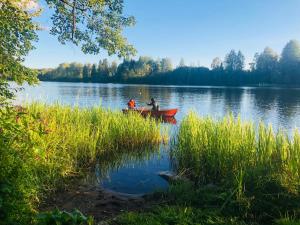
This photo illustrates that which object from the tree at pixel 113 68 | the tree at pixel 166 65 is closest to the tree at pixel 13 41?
the tree at pixel 166 65

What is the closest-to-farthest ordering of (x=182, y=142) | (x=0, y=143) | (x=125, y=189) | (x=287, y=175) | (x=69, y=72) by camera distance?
(x=0, y=143), (x=287, y=175), (x=125, y=189), (x=182, y=142), (x=69, y=72)

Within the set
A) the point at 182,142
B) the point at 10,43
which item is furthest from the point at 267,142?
the point at 10,43

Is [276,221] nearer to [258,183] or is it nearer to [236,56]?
[258,183]

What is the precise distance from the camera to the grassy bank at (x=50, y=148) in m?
4.48

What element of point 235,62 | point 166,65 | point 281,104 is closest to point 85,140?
point 281,104

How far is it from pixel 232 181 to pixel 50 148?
15.6 ft

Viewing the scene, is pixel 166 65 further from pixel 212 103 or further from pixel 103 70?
pixel 212 103

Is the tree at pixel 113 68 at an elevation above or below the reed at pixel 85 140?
above

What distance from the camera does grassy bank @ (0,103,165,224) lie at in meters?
4.48

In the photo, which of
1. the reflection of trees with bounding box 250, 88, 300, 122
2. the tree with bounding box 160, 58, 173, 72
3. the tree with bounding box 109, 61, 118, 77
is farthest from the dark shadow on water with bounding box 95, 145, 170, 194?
the tree with bounding box 109, 61, 118, 77

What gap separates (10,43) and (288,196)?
779 centimetres

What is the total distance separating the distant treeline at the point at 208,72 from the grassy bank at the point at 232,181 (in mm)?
108174

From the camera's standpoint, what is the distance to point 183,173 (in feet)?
31.3

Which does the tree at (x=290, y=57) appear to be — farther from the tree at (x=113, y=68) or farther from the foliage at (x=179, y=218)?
the foliage at (x=179, y=218)
